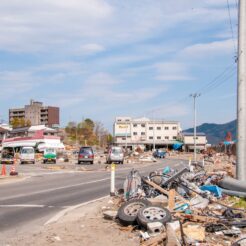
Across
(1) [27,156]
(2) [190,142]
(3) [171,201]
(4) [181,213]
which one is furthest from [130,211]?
(2) [190,142]

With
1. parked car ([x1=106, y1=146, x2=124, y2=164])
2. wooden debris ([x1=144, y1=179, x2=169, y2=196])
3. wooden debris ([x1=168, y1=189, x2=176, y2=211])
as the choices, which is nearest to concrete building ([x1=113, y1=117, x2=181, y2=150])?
parked car ([x1=106, y1=146, x2=124, y2=164])

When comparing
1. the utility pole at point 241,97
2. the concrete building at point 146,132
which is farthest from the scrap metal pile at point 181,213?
the concrete building at point 146,132

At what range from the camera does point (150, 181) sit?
547 inches

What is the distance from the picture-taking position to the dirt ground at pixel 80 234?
8.38 m

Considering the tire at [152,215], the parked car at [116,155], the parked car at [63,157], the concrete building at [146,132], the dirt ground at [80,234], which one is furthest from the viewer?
the concrete building at [146,132]

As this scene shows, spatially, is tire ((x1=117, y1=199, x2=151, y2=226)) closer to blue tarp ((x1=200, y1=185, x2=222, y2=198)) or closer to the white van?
blue tarp ((x1=200, y1=185, x2=222, y2=198))

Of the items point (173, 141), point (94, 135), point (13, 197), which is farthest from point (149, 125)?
point (13, 197)

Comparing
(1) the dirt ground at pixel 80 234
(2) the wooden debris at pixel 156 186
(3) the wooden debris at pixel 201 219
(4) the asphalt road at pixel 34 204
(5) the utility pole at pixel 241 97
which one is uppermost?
(5) the utility pole at pixel 241 97

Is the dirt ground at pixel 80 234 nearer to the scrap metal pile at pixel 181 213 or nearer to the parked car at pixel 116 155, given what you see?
the scrap metal pile at pixel 181 213

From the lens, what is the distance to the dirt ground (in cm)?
838

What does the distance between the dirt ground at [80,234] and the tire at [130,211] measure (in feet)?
0.70

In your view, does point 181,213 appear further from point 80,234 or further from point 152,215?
point 80,234

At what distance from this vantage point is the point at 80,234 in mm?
9062

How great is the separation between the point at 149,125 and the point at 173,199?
144 metres
